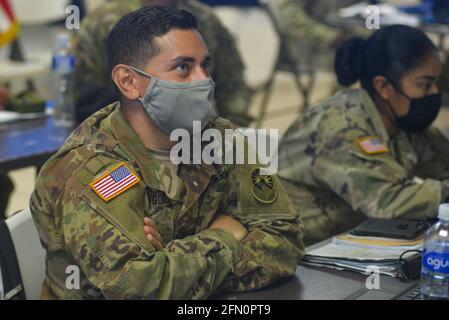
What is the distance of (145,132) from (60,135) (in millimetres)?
1167

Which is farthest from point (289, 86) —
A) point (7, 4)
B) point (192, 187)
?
point (192, 187)

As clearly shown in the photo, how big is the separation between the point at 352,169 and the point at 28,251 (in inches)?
38.0

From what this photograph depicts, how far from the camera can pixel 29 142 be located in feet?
8.87

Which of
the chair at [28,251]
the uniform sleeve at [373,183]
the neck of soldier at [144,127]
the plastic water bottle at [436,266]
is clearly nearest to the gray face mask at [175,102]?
the neck of soldier at [144,127]

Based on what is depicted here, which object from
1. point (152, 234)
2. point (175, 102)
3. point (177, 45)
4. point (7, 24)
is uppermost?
point (177, 45)

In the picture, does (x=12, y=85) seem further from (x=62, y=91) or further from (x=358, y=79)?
(x=358, y=79)

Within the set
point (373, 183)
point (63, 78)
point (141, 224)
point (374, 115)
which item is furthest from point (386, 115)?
point (63, 78)

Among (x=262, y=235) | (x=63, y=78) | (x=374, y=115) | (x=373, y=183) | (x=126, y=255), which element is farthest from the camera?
(x=63, y=78)

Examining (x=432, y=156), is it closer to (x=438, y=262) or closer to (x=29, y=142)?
(x=438, y=262)

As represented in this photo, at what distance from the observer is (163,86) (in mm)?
1665

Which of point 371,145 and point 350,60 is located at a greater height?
point 350,60

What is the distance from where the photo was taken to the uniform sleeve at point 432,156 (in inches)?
105

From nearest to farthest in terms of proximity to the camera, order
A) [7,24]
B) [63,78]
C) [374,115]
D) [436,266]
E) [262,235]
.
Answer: [436,266] → [262,235] → [374,115] → [63,78] → [7,24]

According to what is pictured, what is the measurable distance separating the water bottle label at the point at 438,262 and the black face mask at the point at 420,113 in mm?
864
